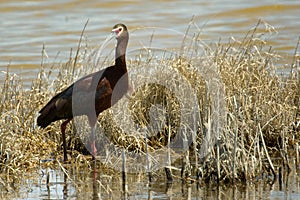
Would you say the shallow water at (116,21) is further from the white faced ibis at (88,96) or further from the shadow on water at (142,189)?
the shadow on water at (142,189)

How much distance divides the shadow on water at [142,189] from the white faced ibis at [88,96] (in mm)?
1111

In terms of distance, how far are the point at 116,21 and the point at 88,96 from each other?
750 centimetres

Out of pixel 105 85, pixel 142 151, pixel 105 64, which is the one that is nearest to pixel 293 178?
pixel 142 151

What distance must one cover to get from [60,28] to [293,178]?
9.32 metres

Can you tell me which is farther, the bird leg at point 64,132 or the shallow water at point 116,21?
the shallow water at point 116,21

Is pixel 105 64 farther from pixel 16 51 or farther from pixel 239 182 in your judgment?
pixel 16 51

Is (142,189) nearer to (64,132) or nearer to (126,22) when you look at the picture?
(64,132)

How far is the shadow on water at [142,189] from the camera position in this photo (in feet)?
20.6

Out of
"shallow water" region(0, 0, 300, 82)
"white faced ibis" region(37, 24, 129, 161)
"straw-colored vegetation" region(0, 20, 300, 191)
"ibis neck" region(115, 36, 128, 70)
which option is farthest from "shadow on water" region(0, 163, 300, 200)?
"shallow water" region(0, 0, 300, 82)

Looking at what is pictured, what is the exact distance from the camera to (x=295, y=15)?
50.1 feet

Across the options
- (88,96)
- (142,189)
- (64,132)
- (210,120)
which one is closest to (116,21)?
(88,96)

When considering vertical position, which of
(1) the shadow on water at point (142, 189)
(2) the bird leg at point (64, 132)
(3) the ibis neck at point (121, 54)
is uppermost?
(3) the ibis neck at point (121, 54)

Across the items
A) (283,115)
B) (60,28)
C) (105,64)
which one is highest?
(60,28)

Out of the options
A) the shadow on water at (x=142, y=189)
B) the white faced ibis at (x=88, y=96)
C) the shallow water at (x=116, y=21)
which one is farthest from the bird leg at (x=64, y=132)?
the shallow water at (x=116, y=21)
